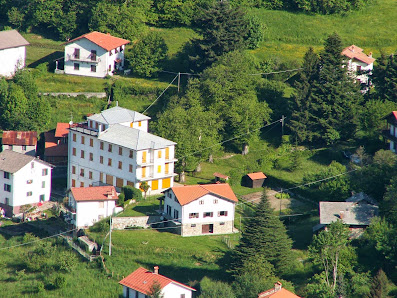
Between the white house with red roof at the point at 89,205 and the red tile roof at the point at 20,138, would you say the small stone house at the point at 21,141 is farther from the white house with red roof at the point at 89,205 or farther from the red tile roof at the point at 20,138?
the white house with red roof at the point at 89,205

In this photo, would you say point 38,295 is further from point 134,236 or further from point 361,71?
point 361,71

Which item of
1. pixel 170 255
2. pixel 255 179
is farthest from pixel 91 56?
pixel 170 255

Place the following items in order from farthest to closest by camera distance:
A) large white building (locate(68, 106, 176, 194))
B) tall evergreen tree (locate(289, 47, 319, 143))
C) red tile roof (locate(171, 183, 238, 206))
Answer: tall evergreen tree (locate(289, 47, 319, 143)) → large white building (locate(68, 106, 176, 194)) → red tile roof (locate(171, 183, 238, 206))

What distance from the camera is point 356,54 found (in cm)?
12462

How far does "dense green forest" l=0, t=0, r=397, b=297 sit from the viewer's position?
89312mm

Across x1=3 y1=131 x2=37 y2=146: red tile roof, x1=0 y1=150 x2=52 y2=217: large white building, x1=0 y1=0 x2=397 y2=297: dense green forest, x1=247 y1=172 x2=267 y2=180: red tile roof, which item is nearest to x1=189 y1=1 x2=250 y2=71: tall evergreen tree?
x1=0 y1=0 x2=397 y2=297: dense green forest

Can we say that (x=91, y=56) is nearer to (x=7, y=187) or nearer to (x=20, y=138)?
(x=20, y=138)

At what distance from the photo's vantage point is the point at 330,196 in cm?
10012

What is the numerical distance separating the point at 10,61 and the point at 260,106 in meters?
32.0

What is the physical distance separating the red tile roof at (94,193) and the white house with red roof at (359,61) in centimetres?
3368

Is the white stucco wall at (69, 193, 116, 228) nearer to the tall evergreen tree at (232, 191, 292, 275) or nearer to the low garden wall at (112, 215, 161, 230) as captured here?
the low garden wall at (112, 215, 161, 230)

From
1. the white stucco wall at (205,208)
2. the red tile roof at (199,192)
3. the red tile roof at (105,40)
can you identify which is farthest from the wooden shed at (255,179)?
the red tile roof at (105,40)

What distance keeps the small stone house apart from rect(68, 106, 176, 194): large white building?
230 inches

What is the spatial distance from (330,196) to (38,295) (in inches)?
1187
